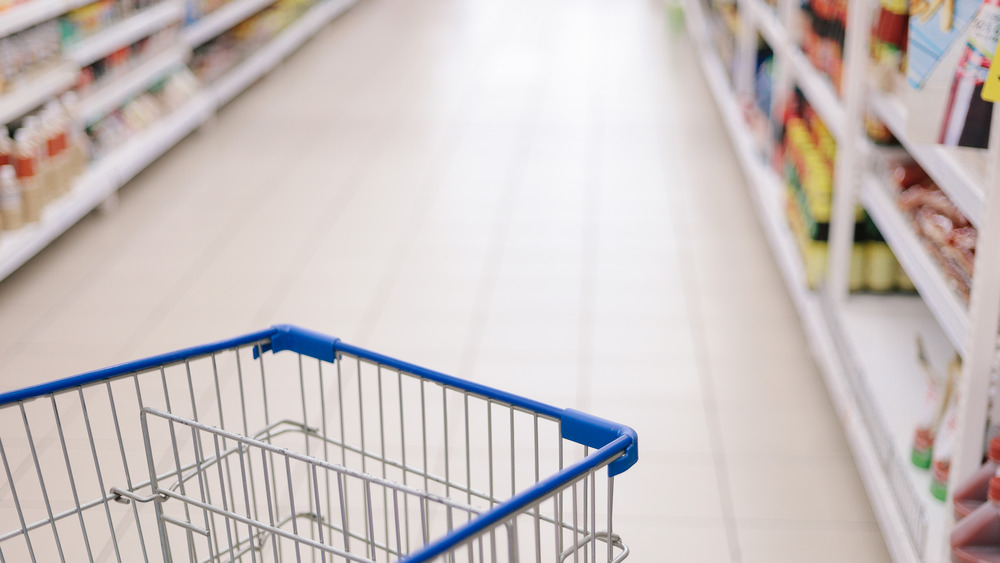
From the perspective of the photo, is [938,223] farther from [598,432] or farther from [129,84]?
[129,84]

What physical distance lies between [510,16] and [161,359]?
8750mm

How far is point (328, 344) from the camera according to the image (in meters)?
1.84

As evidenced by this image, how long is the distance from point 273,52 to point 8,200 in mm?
3728

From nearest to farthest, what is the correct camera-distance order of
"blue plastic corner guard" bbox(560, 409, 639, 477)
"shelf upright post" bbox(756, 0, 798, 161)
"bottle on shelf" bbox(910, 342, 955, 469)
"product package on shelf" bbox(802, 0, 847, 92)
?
"blue plastic corner guard" bbox(560, 409, 639, 477) < "bottle on shelf" bbox(910, 342, 955, 469) < "product package on shelf" bbox(802, 0, 847, 92) < "shelf upright post" bbox(756, 0, 798, 161)

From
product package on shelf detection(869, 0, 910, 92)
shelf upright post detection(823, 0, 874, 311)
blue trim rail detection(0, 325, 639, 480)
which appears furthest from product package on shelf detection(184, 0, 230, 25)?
blue trim rail detection(0, 325, 639, 480)

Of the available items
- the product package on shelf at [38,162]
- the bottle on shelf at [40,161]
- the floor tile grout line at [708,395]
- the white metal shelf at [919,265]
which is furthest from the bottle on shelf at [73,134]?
the white metal shelf at [919,265]

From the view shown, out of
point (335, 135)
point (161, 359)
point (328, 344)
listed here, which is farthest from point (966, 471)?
point (335, 135)

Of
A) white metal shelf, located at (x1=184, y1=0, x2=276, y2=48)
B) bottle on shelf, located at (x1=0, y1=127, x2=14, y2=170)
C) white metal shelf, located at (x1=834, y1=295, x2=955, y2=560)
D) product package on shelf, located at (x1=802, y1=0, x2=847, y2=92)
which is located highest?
product package on shelf, located at (x1=802, y1=0, x2=847, y2=92)

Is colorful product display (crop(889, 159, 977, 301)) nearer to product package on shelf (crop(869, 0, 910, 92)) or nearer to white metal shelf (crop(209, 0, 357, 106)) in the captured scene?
product package on shelf (crop(869, 0, 910, 92))

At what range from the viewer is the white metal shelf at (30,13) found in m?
4.09

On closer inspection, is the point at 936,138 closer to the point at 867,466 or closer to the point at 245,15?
the point at 867,466

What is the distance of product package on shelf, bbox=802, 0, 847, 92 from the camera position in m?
3.46

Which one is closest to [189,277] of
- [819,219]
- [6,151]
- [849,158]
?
[6,151]

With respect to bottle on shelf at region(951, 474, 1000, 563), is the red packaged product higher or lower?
higher
